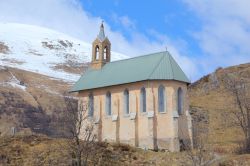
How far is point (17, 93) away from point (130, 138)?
6531 cm

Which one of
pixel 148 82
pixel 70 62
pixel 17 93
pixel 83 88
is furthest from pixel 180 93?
pixel 70 62

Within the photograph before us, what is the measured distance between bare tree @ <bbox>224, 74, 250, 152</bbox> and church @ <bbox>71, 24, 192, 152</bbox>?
22.0 ft

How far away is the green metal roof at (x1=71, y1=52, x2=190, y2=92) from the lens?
5575 cm

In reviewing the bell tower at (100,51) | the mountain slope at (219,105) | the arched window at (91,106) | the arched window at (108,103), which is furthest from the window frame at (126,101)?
the mountain slope at (219,105)

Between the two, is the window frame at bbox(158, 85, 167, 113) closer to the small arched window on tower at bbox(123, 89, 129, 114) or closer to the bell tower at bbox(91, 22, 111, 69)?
the small arched window on tower at bbox(123, 89, 129, 114)

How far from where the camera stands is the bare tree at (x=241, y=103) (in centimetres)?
5181

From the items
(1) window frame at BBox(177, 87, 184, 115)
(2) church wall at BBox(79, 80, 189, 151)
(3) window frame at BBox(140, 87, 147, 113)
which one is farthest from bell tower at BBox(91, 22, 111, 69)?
(1) window frame at BBox(177, 87, 184, 115)

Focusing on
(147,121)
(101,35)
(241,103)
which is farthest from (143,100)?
(241,103)

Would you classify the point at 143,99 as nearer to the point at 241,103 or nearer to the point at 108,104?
the point at 108,104

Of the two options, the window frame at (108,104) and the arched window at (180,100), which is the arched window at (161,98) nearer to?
the arched window at (180,100)

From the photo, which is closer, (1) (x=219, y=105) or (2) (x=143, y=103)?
(2) (x=143, y=103)

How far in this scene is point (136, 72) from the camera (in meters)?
57.5

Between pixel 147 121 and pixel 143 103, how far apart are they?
2612 mm

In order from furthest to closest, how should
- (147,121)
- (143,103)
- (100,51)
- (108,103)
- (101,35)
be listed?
(101,35)
(100,51)
(108,103)
(143,103)
(147,121)
